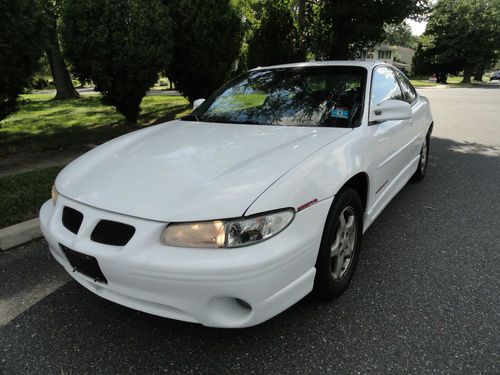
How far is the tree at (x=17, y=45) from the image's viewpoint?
4996 mm

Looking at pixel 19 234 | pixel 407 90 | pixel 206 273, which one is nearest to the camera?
pixel 206 273

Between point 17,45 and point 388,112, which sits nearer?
point 388,112

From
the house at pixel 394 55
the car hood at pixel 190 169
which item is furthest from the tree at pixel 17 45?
the house at pixel 394 55

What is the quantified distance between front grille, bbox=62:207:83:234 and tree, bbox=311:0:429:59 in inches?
410

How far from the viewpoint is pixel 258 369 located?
73.2 inches

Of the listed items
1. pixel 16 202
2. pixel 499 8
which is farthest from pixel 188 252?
pixel 499 8

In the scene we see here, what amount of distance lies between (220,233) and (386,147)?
70.5 inches

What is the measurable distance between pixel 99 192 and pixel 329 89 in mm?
1962

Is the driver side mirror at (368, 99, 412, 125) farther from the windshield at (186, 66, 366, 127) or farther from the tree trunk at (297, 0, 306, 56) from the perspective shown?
the tree trunk at (297, 0, 306, 56)

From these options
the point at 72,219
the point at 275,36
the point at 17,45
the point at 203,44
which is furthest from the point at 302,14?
the point at 72,219

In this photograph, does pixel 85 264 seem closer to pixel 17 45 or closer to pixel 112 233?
pixel 112 233

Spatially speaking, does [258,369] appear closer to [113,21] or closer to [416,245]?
[416,245]

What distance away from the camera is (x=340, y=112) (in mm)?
2762

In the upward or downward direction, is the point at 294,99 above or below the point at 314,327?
above
